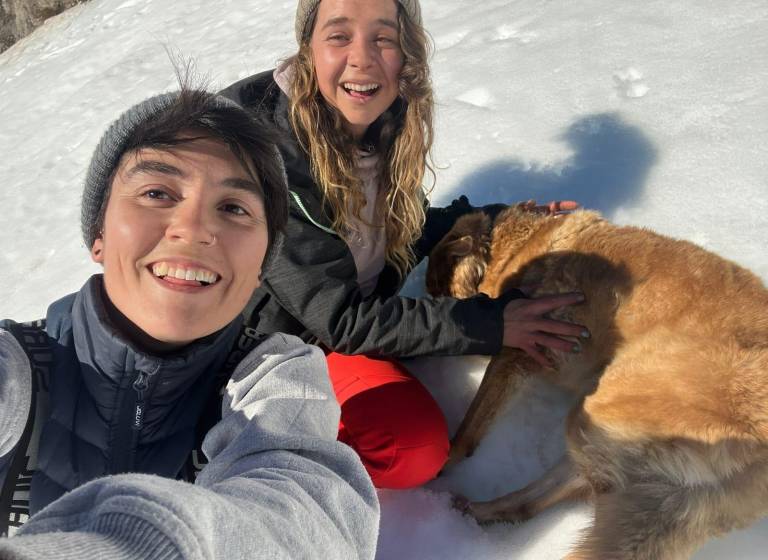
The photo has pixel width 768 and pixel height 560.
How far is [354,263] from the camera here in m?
2.64

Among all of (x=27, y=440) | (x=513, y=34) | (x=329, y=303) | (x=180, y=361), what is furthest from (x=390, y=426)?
(x=513, y=34)

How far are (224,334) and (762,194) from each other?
10.7ft

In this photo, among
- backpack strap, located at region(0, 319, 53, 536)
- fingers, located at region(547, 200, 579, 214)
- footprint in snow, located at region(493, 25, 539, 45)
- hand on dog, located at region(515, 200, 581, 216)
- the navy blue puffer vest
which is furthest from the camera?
footprint in snow, located at region(493, 25, 539, 45)

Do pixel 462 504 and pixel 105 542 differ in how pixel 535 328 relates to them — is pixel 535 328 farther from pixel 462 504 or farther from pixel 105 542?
pixel 105 542

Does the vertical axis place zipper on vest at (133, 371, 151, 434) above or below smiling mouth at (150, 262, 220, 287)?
below

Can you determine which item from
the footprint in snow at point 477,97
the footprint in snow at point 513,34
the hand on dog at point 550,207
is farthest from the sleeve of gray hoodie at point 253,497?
the footprint in snow at point 513,34

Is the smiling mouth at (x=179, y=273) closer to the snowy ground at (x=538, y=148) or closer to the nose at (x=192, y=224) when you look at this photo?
the nose at (x=192, y=224)

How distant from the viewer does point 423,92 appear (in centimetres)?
274

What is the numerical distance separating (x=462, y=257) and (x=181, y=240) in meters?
2.02

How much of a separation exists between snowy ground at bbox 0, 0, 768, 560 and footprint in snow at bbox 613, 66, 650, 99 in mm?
14

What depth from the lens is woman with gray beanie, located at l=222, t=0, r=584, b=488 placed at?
245cm

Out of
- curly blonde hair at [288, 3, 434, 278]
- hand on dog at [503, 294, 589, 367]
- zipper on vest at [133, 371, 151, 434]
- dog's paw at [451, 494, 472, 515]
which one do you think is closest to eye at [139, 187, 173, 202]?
zipper on vest at [133, 371, 151, 434]

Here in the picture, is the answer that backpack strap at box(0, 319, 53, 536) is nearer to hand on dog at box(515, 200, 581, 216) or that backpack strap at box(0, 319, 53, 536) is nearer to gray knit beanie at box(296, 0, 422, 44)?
gray knit beanie at box(296, 0, 422, 44)

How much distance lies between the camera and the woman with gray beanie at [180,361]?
1.26 metres
